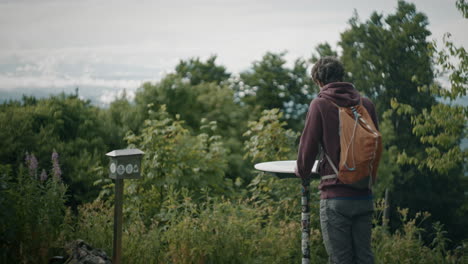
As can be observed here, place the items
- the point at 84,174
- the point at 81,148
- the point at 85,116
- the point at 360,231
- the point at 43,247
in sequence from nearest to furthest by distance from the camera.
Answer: the point at 360,231 < the point at 43,247 < the point at 84,174 < the point at 81,148 < the point at 85,116

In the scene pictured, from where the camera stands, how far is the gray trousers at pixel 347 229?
2875 millimetres

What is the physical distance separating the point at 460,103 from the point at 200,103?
7118 millimetres

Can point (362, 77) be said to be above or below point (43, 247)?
above

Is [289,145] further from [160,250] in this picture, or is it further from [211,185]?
[160,250]

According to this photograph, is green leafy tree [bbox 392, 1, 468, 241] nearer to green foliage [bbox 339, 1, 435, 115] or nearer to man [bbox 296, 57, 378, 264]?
man [bbox 296, 57, 378, 264]

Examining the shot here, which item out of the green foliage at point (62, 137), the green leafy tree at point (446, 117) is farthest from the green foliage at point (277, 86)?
the green foliage at point (62, 137)

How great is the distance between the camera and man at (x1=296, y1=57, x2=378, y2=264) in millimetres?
2877

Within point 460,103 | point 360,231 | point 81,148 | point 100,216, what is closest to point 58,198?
→ point 100,216

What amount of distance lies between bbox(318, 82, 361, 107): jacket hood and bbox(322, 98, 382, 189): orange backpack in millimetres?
52

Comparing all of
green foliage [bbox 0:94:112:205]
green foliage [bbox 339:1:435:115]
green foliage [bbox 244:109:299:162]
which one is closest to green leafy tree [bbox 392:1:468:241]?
green foliage [bbox 244:109:299:162]

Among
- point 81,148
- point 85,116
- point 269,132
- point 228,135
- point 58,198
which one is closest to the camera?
point 58,198

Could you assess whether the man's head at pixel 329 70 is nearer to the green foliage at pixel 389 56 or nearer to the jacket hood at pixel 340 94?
the jacket hood at pixel 340 94

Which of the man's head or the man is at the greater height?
the man's head

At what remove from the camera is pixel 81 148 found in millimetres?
10016
